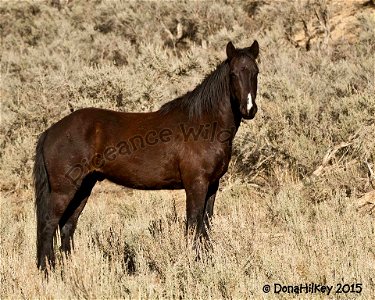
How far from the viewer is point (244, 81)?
182 inches

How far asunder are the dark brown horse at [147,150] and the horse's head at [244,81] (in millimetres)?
34

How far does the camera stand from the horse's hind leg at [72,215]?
5234 mm

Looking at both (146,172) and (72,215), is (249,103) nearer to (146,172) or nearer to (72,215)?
(146,172)

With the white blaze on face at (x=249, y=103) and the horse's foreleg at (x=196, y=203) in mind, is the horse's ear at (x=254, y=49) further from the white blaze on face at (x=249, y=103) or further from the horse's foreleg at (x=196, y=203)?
the horse's foreleg at (x=196, y=203)

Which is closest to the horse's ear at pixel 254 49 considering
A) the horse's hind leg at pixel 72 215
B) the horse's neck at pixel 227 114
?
the horse's neck at pixel 227 114

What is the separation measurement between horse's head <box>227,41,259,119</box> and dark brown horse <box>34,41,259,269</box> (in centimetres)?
3

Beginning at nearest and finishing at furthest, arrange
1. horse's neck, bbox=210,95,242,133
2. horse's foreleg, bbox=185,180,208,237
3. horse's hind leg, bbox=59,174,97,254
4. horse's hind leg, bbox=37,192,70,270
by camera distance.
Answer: horse's foreleg, bbox=185,180,208,237
horse's hind leg, bbox=37,192,70,270
horse's neck, bbox=210,95,242,133
horse's hind leg, bbox=59,174,97,254

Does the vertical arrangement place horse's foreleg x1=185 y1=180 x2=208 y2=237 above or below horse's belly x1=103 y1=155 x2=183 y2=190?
below

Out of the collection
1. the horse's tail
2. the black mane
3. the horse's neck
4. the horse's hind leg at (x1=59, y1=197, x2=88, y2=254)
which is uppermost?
the black mane

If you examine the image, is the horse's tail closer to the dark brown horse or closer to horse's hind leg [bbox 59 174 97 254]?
the dark brown horse

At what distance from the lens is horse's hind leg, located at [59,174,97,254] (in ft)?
17.2

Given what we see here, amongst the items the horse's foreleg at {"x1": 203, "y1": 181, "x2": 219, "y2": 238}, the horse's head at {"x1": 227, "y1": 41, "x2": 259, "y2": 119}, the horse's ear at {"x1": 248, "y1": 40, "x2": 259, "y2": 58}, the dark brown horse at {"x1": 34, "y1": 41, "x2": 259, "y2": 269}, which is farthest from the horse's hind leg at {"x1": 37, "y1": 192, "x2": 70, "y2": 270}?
the horse's ear at {"x1": 248, "y1": 40, "x2": 259, "y2": 58}

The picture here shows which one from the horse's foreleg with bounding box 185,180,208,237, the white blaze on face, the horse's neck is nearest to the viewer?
the white blaze on face

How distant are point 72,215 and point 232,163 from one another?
3.81 m
